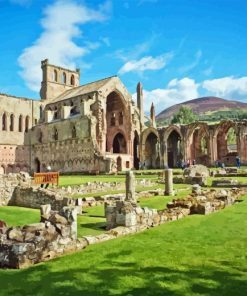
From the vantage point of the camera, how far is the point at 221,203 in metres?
14.6

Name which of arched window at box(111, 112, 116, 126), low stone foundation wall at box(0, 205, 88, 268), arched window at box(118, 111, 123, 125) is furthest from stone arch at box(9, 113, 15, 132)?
low stone foundation wall at box(0, 205, 88, 268)

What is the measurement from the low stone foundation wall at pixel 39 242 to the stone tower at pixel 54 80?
64784mm

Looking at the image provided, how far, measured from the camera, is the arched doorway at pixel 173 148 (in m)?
59.2

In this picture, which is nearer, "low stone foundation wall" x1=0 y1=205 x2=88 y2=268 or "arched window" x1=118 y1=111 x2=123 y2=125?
"low stone foundation wall" x1=0 y1=205 x2=88 y2=268

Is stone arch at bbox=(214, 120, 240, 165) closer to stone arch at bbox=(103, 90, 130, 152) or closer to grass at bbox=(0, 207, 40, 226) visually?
stone arch at bbox=(103, 90, 130, 152)

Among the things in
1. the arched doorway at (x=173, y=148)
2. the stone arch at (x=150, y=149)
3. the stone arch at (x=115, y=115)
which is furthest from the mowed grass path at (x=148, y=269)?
the stone arch at (x=115, y=115)

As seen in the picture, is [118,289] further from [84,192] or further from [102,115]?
[102,115]

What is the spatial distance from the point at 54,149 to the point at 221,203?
46.1 m

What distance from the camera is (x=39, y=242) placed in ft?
25.5

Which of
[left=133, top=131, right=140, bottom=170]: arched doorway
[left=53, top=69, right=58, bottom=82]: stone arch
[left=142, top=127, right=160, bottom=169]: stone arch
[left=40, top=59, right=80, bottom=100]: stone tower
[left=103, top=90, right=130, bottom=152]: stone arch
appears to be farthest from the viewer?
[left=53, top=69, right=58, bottom=82]: stone arch

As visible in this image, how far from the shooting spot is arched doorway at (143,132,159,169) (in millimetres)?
59812

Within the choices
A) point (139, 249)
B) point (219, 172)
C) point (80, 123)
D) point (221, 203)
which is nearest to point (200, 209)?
point (221, 203)

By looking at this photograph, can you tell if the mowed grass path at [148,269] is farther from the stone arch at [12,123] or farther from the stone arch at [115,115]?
the stone arch at [12,123]

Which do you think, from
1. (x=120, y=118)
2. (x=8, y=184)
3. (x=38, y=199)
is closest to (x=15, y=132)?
(x=120, y=118)
